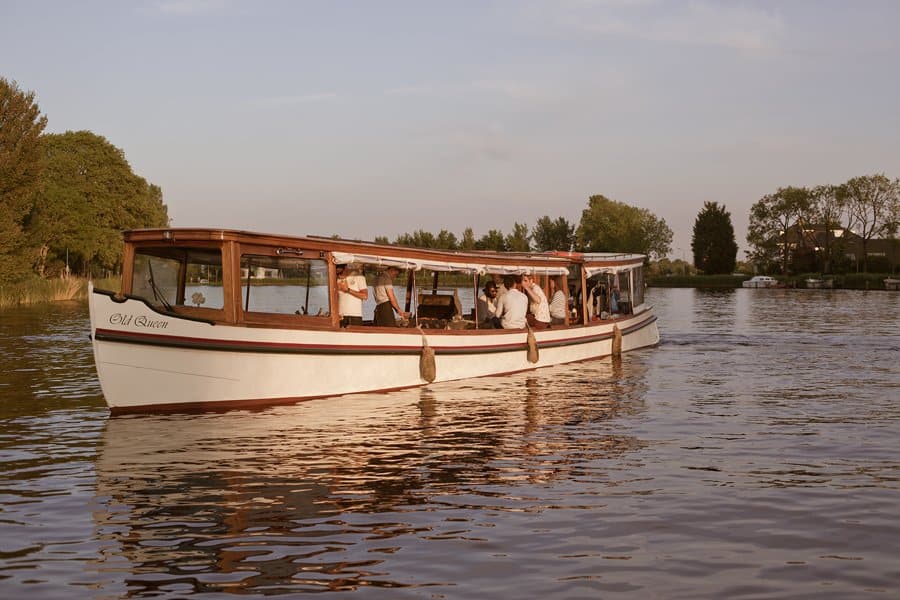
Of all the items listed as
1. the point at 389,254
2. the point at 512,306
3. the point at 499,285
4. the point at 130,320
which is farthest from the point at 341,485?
the point at 499,285

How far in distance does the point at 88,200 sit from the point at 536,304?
60491 mm

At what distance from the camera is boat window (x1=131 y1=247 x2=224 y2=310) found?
16969 millimetres

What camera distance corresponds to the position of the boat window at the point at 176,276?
17.0 m

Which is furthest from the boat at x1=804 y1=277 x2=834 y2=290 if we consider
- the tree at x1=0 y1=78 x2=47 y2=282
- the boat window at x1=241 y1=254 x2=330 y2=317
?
the boat window at x1=241 y1=254 x2=330 y2=317

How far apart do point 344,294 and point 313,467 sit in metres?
6.44

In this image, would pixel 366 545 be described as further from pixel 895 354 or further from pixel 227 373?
pixel 895 354

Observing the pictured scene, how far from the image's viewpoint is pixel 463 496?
417 inches

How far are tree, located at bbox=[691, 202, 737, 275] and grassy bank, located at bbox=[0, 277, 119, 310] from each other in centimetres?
9770

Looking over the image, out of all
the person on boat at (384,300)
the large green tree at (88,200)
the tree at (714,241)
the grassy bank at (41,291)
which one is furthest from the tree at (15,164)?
the tree at (714,241)

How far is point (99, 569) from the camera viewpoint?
26.3 ft

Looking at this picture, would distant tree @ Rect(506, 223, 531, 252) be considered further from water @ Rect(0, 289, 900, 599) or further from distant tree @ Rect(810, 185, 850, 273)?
water @ Rect(0, 289, 900, 599)

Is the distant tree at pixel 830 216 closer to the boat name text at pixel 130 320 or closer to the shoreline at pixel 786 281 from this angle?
the shoreline at pixel 786 281

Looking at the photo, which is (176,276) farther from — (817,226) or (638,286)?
(817,226)

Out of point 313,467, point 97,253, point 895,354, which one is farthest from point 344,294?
point 97,253
